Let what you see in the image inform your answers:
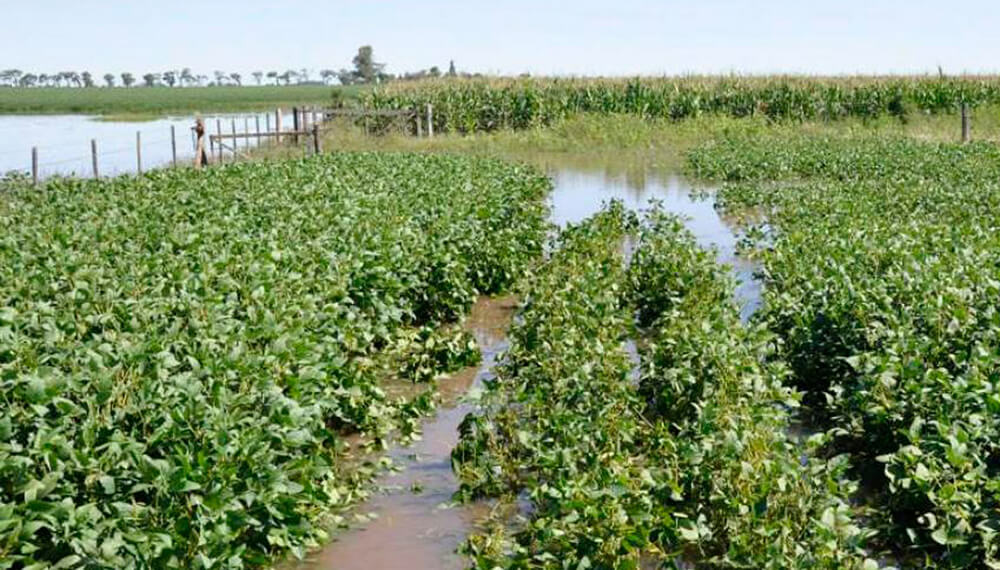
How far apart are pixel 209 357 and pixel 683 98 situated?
40.3m

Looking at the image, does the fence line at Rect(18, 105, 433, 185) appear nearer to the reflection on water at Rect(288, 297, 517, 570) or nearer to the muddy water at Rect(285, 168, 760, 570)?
the muddy water at Rect(285, 168, 760, 570)

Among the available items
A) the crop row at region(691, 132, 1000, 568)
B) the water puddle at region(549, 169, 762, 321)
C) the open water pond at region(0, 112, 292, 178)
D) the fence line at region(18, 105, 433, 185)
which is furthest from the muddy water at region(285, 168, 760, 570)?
the fence line at region(18, 105, 433, 185)


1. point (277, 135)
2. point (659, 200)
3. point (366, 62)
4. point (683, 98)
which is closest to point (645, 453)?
point (659, 200)

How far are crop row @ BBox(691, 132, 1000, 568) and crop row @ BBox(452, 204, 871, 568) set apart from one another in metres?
0.41

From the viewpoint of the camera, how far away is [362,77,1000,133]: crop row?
145 ft

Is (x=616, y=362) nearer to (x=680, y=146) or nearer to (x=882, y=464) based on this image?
(x=882, y=464)

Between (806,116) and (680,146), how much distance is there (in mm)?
7877

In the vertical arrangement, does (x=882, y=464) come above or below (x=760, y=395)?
below

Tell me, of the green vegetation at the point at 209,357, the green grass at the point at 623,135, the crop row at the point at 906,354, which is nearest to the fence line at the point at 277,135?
the green grass at the point at 623,135

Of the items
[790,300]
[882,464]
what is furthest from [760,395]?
[790,300]

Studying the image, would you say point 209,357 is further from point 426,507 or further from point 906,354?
point 906,354

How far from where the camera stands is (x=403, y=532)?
714 centimetres

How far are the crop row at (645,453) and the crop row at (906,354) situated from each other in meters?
0.41

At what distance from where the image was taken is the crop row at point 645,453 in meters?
5.64
